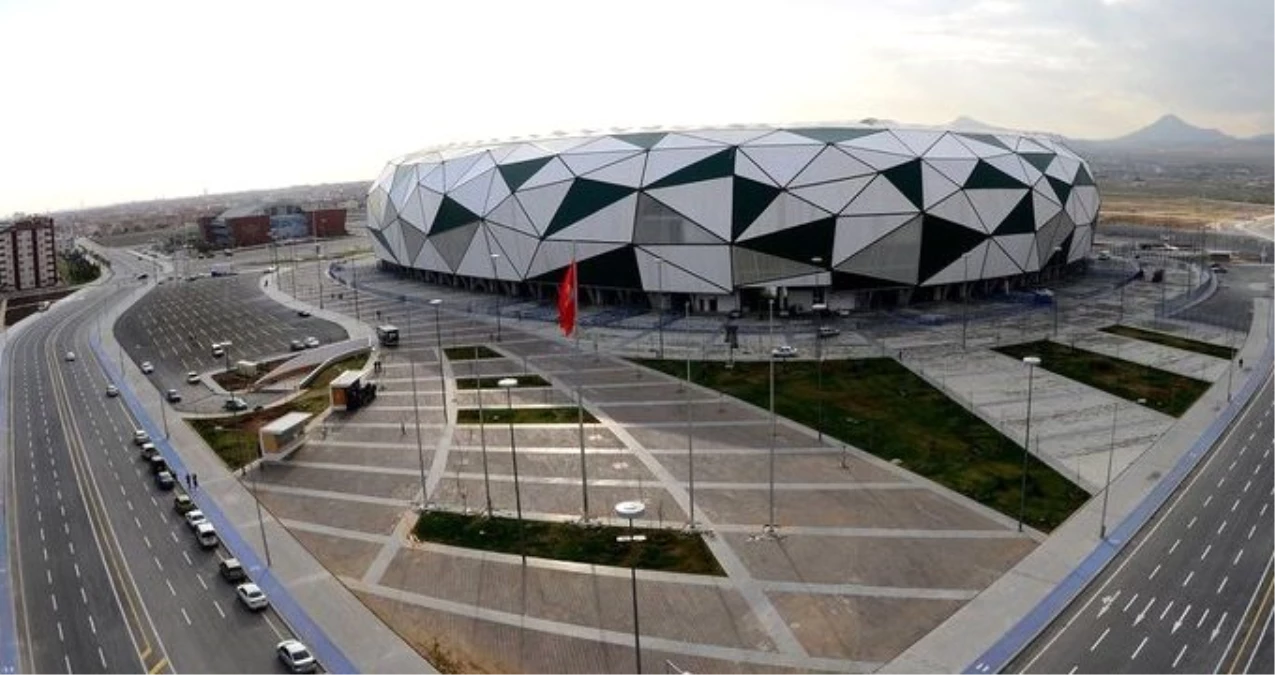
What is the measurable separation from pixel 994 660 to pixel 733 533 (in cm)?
1195

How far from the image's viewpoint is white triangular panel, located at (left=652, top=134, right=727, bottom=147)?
271ft

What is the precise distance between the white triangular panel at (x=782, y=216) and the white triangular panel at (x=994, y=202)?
615 inches

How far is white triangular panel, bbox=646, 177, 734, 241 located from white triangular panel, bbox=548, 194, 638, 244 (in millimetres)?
2967

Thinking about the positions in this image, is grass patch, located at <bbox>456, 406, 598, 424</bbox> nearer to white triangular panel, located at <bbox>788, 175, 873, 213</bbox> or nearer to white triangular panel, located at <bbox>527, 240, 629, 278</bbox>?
white triangular panel, located at <bbox>527, 240, 629, 278</bbox>

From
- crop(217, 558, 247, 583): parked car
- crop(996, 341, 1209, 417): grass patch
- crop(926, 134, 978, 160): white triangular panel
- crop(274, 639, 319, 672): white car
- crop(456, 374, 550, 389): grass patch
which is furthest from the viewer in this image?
crop(926, 134, 978, 160): white triangular panel

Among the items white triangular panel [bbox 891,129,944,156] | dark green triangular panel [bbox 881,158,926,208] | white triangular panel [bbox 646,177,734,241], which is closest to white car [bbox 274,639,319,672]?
white triangular panel [bbox 646,177,734,241]

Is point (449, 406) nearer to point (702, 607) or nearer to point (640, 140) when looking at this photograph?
point (702, 607)

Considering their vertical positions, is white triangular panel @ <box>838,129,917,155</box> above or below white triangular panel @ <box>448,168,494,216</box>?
above

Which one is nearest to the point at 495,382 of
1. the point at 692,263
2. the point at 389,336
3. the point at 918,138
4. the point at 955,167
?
the point at 389,336

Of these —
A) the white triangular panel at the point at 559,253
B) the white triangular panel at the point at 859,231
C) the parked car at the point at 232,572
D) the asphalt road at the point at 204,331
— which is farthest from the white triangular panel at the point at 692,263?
the parked car at the point at 232,572

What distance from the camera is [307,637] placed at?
98.8ft

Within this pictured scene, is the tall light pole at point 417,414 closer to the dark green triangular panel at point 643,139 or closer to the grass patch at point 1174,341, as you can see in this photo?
the dark green triangular panel at point 643,139

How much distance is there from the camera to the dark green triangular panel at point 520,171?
89.8m

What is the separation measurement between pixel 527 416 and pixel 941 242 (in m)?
46.2
